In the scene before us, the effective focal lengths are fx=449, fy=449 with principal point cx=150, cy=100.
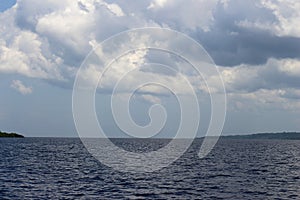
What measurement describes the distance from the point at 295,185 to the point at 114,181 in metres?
24.4

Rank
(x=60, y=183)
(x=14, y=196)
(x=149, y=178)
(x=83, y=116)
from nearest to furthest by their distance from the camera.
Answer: (x=83, y=116), (x=14, y=196), (x=60, y=183), (x=149, y=178)

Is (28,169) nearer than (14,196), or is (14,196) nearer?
(14,196)

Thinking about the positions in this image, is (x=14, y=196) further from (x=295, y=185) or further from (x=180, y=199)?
(x=295, y=185)

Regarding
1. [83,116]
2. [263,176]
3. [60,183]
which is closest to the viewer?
[83,116]

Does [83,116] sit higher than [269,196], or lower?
higher

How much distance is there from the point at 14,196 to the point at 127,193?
12327 millimetres

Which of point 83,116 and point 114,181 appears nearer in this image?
point 83,116

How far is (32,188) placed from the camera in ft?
176

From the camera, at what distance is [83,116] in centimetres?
3947

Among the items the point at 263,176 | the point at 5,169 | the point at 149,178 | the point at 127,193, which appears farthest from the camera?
the point at 5,169

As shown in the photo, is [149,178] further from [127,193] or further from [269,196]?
[269,196]

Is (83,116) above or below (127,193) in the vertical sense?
above

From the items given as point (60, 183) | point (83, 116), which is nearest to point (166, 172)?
point (60, 183)

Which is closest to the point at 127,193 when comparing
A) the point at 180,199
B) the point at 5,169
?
the point at 180,199
